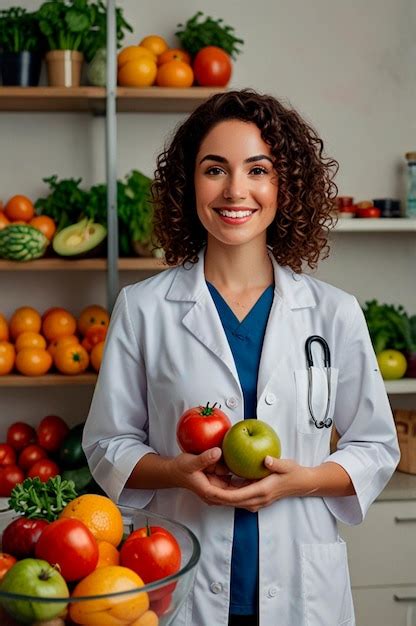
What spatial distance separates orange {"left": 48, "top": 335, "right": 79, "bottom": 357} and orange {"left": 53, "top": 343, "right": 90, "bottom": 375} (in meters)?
0.01

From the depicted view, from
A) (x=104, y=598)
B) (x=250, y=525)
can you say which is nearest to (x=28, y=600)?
(x=104, y=598)

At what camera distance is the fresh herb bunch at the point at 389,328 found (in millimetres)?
3148

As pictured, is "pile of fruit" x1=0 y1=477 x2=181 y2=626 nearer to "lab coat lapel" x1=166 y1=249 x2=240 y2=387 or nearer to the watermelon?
"lab coat lapel" x1=166 y1=249 x2=240 y2=387

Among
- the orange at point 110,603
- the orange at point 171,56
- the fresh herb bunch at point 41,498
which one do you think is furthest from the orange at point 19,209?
the orange at point 110,603

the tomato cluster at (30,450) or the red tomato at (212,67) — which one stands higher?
the red tomato at (212,67)

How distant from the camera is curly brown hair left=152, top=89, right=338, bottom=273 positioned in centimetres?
165

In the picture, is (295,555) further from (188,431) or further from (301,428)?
(188,431)

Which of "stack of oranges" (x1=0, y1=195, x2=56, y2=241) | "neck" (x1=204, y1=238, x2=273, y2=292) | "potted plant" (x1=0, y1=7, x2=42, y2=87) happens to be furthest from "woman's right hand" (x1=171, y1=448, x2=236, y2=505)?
"potted plant" (x1=0, y1=7, x2=42, y2=87)

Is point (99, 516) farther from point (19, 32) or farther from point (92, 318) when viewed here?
point (19, 32)

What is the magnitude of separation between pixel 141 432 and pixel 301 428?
294 millimetres

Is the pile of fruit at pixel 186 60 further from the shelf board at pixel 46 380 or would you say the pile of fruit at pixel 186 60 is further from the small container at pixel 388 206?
the shelf board at pixel 46 380

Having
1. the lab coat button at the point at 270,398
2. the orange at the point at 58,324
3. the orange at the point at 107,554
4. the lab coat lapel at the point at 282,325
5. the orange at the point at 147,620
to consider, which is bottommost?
the orange at the point at 58,324

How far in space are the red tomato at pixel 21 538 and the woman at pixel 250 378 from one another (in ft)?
1.72

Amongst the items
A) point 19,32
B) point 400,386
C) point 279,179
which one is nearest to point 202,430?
point 279,179
